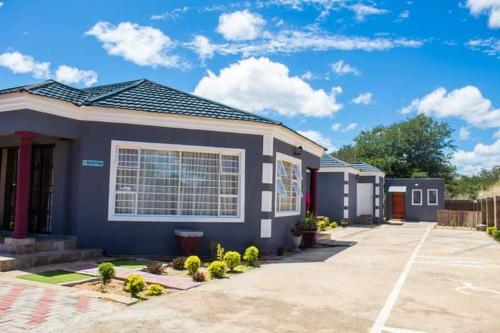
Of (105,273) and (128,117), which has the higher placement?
(128,117)

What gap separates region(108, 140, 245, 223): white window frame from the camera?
10664mm

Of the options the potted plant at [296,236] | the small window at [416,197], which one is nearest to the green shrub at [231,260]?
the potted plant at [296,236]

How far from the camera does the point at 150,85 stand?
1299 cm

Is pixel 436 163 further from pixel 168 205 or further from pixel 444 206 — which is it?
pixel 168 205

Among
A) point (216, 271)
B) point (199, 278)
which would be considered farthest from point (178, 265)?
point (199, 278)

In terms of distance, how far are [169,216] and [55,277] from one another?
357 cm

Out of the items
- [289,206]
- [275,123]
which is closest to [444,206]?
[289,206]

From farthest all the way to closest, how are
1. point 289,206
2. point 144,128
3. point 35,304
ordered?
point 289,206 < point 144,128 < point 35,304

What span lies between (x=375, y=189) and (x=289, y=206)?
58.0 ft

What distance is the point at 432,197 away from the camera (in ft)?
109

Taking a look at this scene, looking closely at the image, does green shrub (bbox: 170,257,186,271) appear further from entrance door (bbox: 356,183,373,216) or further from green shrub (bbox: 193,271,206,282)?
entrance door (bbox: 356,183,373,216)

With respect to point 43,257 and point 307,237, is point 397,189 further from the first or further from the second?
point 43,257

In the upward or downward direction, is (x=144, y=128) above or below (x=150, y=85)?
below

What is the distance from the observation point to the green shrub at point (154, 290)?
696cm
